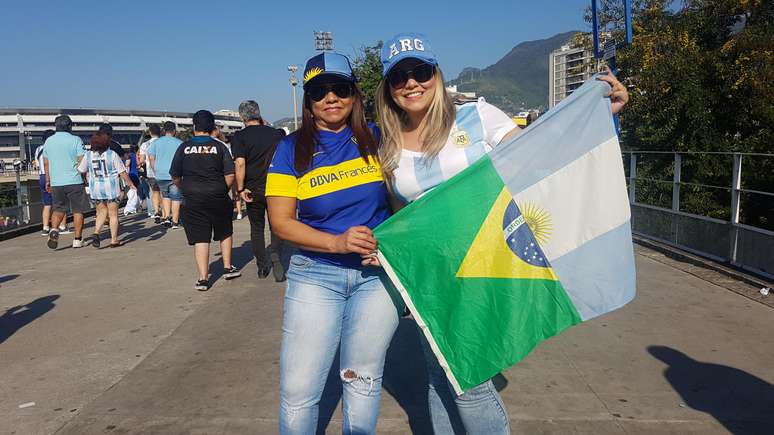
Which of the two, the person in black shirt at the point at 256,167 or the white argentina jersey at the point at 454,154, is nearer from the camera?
the white argentina jersey at the point at 454,154

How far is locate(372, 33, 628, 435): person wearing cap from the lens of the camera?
99.3 inches

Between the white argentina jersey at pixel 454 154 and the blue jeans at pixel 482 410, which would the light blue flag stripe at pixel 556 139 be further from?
the blue jeans at pixel 482 410

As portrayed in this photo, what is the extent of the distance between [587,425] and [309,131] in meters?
2.28

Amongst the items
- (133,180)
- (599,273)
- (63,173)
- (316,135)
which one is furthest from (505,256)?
(133,180)

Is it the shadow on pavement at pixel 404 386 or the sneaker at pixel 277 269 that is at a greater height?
the sneaker at pixel 277 269

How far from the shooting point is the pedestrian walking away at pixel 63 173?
32.2 ft

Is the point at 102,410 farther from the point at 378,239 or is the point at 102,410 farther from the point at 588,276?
the point at 588,276

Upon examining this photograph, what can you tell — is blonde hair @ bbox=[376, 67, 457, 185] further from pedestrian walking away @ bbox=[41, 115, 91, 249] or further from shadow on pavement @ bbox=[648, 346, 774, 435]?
pedestrian walking away @ bbox=[41, 115, 91, 249]

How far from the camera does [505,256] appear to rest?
249cm

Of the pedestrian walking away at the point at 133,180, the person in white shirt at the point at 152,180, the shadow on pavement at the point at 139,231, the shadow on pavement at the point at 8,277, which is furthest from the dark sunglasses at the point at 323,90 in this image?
the pedestrian walking away at the point at 133,180

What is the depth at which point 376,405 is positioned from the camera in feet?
8.55

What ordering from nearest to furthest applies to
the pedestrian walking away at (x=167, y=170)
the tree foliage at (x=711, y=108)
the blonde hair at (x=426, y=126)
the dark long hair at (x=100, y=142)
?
1. the blonde hair at (x=426, y=126)
2. the tree foliage at (x=711, y=108)
3. the dark long hair at (x=100, y=142)
4. the pedestrian walking away at (x=167, y=170)

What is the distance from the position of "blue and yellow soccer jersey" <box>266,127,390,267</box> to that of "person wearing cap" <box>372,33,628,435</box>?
0.33 feet

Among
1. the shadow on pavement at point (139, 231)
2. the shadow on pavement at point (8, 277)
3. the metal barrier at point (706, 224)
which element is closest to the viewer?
the metal barrier at point (706, 224)
